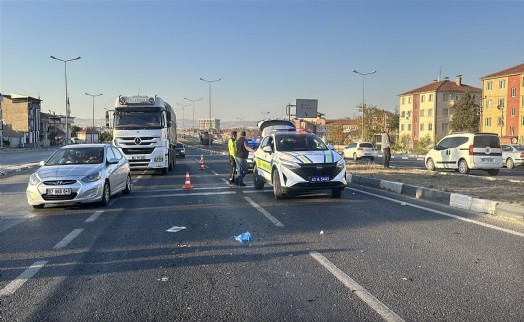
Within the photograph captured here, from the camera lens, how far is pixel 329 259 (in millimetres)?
5629

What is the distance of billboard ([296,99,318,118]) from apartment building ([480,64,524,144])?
34686 millimetres

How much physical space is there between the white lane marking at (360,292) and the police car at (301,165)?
4932mm

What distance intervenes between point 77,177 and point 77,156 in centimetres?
170

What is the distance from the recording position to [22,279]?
194 inches

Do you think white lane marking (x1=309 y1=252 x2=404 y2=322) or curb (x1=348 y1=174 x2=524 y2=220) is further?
curb (x1=348 y1=174 x2=524 y2=220)

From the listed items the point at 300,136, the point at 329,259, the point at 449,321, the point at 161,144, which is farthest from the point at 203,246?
the point at 161,144

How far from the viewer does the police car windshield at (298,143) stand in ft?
39.1

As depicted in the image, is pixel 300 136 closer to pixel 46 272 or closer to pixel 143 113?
pixel 46 272

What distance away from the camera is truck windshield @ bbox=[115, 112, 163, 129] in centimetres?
1934

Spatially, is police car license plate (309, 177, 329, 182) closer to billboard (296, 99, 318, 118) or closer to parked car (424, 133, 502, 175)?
parked car (424, 133, 502, 175)

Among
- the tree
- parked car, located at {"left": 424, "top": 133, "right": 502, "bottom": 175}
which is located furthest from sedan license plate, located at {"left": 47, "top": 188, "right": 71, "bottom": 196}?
the tree

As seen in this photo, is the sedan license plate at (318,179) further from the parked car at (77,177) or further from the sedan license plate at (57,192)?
the sedan license plate at (57,192)

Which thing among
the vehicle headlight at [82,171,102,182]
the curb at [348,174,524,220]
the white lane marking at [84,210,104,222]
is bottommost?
the white lane marking at [84,210,104,222]

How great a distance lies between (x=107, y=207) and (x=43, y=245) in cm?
372
